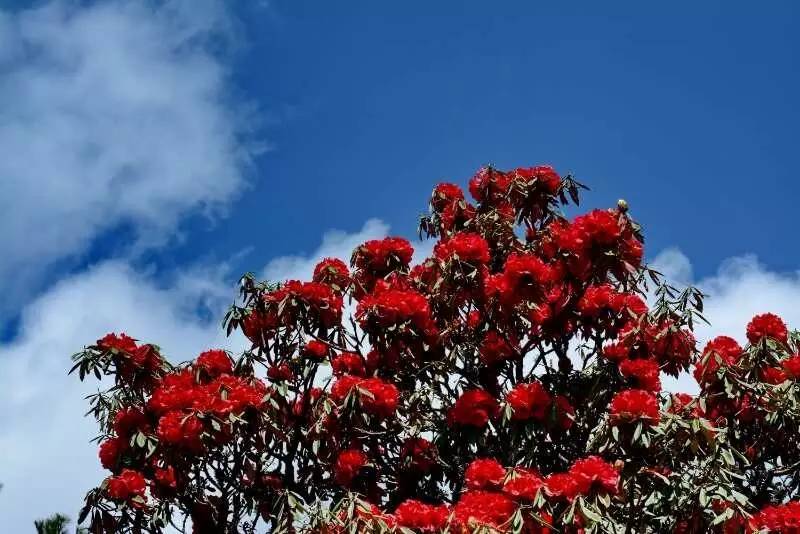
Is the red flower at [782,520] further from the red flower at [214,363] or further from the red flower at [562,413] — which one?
the red flower at [214,363]

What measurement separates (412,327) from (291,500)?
57.7 inches

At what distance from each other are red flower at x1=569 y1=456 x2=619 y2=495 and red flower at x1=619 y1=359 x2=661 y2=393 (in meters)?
1.76

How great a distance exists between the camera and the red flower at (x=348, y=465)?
6.08 metres

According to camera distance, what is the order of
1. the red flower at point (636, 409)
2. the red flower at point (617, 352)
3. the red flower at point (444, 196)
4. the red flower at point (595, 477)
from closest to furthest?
1. the red flower at point (595, 477)
2. the red flower at point (636, 409)
3. the red flower at point (617, 352)
4. the red flower at point (444, 196)

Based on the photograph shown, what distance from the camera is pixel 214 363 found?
21.8ft

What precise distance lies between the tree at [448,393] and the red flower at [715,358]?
16 mm

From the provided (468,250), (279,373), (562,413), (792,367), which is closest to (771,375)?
(792,367)

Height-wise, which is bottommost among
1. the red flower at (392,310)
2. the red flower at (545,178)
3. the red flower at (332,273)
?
Result: the red flower at (392,310)

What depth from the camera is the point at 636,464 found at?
16.0ft

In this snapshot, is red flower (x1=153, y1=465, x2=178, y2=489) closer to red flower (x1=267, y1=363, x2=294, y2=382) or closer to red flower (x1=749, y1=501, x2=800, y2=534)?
red flower (x1=267, y1=363, x2=294, y2=382)

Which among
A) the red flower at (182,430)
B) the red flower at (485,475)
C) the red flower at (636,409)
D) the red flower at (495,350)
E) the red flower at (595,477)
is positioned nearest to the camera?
the red flower at (595,477)

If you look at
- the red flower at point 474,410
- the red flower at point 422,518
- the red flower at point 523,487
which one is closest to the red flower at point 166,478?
the red flower at point 474,410

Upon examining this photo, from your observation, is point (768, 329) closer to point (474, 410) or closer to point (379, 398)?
point (474, 410)

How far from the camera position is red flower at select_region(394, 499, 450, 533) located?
4.54 m
